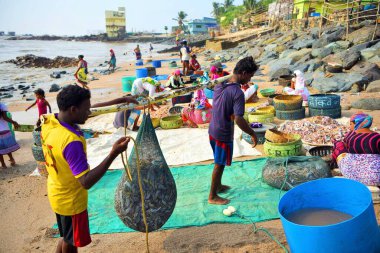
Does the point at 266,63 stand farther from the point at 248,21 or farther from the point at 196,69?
the point at 248,21

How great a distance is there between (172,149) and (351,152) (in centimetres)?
353

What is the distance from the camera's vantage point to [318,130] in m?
6.24

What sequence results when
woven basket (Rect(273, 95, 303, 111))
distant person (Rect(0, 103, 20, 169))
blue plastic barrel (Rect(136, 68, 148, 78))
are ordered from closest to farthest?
distant person (Rect(0, 103, 20, 169)) < woven basket (Rect(273, 95, 303, 111)) < blue plastic barrel (Rect(136, 68, 148, 78))

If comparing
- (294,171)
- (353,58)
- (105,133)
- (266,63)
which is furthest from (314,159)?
(266,63)

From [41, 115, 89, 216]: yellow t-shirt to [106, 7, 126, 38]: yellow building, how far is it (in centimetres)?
10024

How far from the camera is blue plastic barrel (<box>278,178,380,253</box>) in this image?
2145 millimetres

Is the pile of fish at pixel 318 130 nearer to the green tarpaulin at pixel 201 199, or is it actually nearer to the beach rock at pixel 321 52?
the green tarpaulin at pixel 201 199

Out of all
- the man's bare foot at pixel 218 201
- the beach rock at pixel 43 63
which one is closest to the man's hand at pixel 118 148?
the man's bare foot at pixel 218 201

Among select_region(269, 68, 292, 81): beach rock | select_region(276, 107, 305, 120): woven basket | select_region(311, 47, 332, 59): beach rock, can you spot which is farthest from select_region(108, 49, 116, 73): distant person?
select_region(276, 107, 305, 120): woven basket

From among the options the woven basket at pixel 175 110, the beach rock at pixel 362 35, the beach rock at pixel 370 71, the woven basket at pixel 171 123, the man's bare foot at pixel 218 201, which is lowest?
the man's bare foot at pixel 218 201

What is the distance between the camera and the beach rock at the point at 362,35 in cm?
1352

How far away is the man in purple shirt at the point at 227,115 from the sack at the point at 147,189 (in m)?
1.04

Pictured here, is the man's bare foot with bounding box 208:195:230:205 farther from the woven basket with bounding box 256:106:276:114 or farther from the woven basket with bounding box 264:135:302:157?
the woven basket with bounding box 256:106:276:114

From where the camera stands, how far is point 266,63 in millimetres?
18281
